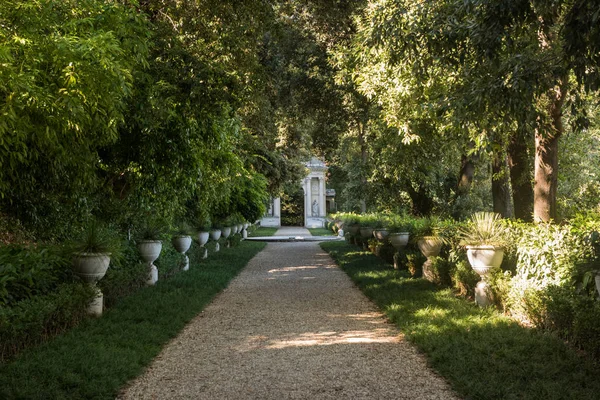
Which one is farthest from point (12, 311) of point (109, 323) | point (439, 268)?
point (439, 268)

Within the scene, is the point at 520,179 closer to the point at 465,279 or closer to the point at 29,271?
the point at 465,279

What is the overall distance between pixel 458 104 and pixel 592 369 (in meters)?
3.17

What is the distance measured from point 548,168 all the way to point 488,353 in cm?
481

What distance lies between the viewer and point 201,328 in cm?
662

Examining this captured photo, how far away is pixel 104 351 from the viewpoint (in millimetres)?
4973

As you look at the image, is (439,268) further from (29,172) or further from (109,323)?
(29,172)

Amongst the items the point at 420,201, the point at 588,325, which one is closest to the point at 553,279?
the point at 588,325

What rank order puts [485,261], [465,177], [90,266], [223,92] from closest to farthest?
[90,266]
[485,261]
[223,92]
[465,177]

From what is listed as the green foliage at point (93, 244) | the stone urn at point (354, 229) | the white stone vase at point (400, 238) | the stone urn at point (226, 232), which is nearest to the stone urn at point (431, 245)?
the white stone vase at point (400, 238)

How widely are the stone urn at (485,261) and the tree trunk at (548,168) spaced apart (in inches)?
73.5

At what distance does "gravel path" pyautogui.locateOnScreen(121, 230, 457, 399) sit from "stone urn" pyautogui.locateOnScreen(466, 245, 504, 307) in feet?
4.57

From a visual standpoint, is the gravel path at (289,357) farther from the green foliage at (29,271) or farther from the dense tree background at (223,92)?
the dense tree background at (223,92)

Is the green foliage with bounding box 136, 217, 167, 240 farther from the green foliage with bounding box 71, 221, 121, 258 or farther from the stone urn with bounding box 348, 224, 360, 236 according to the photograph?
the stone urn with bounding box 348, 224, 360, 236

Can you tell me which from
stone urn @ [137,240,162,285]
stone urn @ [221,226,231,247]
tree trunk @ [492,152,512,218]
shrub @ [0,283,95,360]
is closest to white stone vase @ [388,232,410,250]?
tree trunk @ [492,152,512,218]
